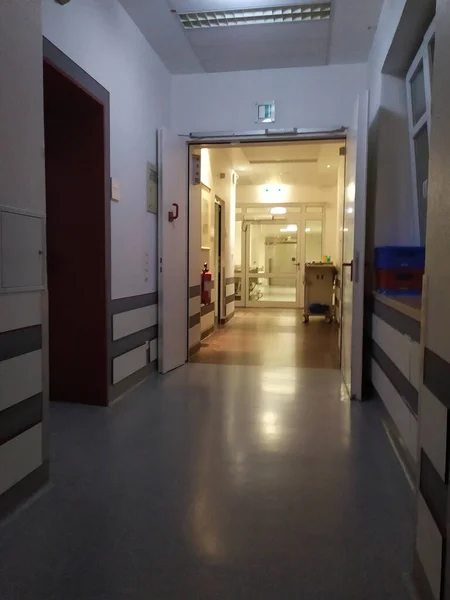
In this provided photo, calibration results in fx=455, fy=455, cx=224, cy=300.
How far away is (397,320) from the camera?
2660 millimetres

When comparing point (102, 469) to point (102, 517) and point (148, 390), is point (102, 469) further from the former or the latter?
point (148, 390)

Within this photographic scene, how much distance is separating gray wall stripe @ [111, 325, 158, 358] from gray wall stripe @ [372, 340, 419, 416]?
191 cm

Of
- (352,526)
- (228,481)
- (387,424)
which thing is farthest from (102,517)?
(387,424)

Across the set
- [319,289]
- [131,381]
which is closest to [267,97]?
[131,381]

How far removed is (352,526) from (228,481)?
613mm

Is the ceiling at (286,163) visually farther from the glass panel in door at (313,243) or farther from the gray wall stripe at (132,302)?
the gray wall stripe at (132,302)

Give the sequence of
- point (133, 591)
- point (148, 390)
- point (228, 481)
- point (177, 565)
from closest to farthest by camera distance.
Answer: point (133, 591) → point (177, 565) → point (228, 481) → point (148, 390)

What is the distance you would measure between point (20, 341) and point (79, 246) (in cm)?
148

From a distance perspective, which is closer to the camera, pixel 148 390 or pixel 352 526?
pixel 352 526

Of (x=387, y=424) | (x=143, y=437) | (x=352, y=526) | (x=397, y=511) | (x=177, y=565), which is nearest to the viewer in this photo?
(x=177, y=565)

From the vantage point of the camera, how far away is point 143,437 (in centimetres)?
272

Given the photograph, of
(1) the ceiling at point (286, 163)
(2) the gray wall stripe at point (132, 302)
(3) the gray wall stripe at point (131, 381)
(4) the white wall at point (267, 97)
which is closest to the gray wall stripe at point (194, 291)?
(2) the gray wall stripe at point (132, 302)

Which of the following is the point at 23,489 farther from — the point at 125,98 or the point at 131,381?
the point at 125,98

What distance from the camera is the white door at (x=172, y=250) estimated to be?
4.14 meters
